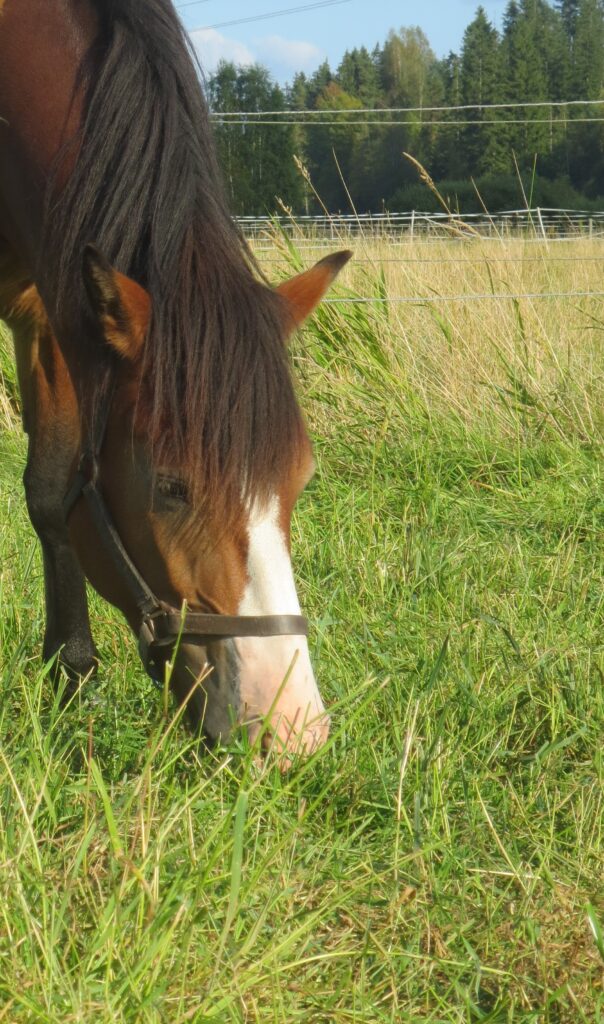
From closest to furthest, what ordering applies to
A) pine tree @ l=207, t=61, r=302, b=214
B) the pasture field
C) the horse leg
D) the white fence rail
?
the pasture field < the horse leg < the white fence rail < pine tree @ l=207, t=61, r=302, b=214

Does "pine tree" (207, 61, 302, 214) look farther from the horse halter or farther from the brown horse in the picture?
the horse halter

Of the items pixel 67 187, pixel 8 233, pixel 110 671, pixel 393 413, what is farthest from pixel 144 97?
pixel 393 413

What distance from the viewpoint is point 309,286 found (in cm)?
214

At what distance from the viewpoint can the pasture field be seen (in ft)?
4.37

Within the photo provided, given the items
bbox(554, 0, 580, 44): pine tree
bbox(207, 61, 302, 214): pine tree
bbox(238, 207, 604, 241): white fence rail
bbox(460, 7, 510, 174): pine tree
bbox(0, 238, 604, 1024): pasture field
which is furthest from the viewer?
bbox(554, 0, 580, 44): pine tree

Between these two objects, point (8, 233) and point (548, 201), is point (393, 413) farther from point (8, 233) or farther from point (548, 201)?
point (548, 201)

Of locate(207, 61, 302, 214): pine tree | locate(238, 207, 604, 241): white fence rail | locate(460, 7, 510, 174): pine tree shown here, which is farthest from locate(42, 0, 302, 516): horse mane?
locate(460, 7, 510, 174): pine tree

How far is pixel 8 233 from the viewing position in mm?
2418

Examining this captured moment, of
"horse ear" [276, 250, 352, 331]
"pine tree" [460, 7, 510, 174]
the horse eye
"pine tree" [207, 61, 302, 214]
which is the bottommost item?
the horse eye

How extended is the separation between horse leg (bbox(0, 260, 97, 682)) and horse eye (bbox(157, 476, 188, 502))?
0.82m

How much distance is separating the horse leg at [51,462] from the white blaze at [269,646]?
93cm

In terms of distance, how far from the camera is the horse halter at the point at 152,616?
1777 millimetres

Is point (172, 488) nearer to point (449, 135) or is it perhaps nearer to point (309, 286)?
point (309, 286)

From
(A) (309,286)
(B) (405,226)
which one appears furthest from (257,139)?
(A) (309,286)
